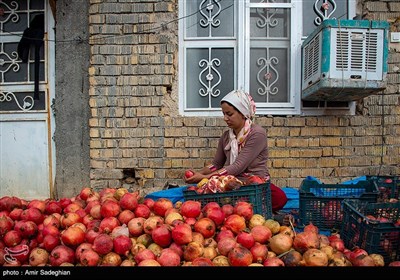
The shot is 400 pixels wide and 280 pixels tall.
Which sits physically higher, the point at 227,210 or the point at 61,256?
the point at 227,210

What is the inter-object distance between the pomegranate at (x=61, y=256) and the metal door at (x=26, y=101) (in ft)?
8.32

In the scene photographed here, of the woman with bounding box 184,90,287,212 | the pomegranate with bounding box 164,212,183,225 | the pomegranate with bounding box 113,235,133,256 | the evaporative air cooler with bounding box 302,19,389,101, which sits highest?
the evaporative air cooler with bounding box 302,19,389,101

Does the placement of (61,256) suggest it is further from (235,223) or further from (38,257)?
(235,223)

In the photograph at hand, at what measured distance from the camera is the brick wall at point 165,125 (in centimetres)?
425

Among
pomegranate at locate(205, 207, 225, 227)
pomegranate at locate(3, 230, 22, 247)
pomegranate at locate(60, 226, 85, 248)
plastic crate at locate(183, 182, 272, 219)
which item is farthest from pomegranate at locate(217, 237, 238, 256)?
pomegranate at locate(3, 230, 22, 247)

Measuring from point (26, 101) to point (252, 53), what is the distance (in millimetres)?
2922

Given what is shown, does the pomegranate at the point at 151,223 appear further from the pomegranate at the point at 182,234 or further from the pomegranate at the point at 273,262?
the pomegranate at the point at 273,262

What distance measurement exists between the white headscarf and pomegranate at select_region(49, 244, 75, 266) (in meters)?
1.84

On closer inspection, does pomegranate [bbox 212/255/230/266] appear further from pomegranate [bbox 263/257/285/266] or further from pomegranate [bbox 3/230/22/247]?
pomegranate [bbox 3/230/22/247]

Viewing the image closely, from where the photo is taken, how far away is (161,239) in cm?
220

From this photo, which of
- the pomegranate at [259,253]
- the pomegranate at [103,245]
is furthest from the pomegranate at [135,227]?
the pomegranate at [259,253]

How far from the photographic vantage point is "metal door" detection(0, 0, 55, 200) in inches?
175

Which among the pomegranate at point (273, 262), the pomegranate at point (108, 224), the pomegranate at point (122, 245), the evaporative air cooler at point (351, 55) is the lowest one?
the pomegranate at point (273, 262)

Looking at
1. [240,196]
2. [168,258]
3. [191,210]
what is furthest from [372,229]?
[168,258]
